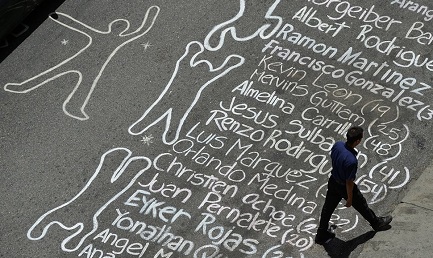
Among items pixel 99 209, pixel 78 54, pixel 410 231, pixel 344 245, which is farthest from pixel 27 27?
pixel 410 231

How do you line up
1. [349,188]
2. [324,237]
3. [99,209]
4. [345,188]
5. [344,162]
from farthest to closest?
1. [99,209]
2. [324,237]
3. [345,188]
4. [349,188]
5. [344,162]

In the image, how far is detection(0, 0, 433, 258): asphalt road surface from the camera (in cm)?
1224

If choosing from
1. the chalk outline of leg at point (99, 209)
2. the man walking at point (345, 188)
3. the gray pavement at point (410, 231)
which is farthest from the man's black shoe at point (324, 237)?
the chalk outline of leg at point (99, 209)

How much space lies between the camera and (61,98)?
14.3 meters

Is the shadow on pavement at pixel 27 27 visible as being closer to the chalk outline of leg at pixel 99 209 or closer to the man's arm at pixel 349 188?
the chalk outline of leg at pixel 99 209

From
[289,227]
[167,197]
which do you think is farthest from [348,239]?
[167,197]

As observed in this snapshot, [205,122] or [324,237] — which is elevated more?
[205,122]

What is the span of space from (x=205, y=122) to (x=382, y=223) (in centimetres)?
310

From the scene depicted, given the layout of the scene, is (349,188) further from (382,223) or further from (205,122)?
(205,122)

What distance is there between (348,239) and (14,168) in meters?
4.69

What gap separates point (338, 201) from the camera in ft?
37.3

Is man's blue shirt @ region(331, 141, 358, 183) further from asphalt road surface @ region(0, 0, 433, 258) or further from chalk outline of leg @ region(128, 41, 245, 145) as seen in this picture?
chalk outline of leg @ region(128, 41, 245, 145)

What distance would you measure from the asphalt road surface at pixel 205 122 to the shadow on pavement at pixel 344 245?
19 millimetres

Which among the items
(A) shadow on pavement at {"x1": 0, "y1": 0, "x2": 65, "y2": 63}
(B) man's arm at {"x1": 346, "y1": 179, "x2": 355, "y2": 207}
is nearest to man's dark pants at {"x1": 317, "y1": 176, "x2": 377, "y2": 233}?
(B) man's arm at {"x1": 346, "y1": 179, "x2": 355, "y2": 207}
